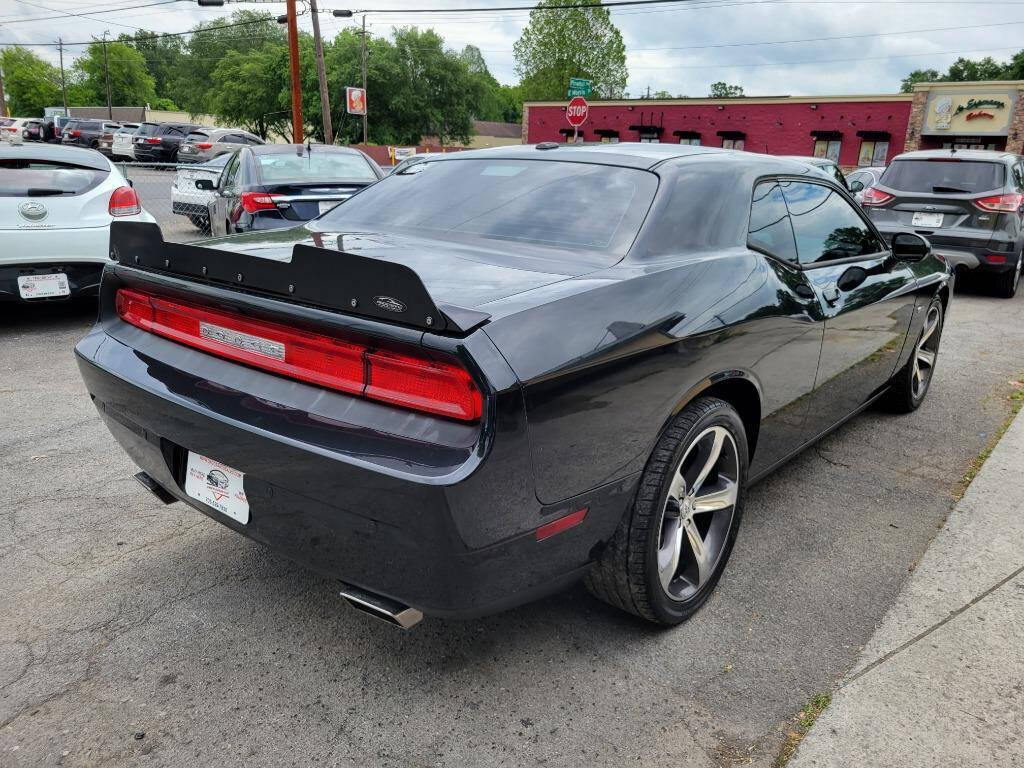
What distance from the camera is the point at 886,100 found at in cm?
3484

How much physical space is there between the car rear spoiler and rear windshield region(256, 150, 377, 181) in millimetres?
6233

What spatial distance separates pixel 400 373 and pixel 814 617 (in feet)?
5.59

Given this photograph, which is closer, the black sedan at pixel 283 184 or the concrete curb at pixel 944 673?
the concrete curb at pixel 944 673

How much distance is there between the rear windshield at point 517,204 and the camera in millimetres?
2629

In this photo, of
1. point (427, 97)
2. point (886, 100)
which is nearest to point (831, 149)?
point (886, 100)

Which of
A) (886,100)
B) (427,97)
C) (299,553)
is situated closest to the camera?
(299,553)

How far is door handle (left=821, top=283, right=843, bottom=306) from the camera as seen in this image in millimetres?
3183

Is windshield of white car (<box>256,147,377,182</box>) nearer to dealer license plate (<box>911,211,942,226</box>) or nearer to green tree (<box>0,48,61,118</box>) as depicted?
dealer license plate (<box>911,211,942,226</box>)

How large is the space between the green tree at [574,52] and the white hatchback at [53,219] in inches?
2676

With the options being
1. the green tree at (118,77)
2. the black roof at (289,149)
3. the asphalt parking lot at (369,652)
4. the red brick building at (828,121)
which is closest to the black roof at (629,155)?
the asphalt parking lot at (369,652)

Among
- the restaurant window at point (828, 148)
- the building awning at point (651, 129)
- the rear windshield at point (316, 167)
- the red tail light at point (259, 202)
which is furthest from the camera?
the building awning at point (651, 129)

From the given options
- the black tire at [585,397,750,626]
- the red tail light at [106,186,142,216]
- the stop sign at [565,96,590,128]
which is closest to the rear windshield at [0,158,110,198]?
the red tail light at [106,186,142,216]

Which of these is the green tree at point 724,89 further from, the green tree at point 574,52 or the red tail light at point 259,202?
the red tail light at point 259,202

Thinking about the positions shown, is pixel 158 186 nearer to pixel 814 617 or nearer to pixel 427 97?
pixel 814 617
